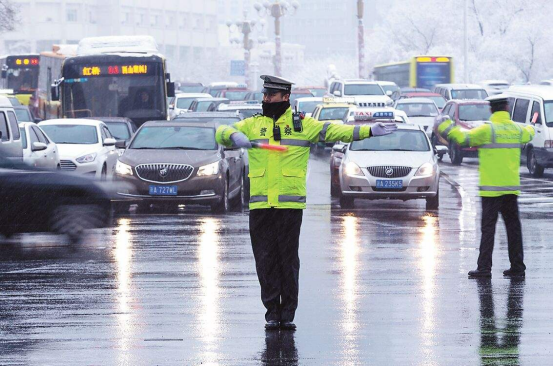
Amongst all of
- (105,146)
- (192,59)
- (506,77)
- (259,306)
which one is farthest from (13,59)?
(192,59)

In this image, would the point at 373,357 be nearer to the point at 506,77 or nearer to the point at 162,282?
the point at 162,282

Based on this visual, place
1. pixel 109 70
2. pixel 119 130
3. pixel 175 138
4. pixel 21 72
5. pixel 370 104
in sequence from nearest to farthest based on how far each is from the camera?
pixel 175 138, pixel 119 130, pixel 109 70, pixel 370 104, pixel 21 72

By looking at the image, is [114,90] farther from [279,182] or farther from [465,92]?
[279,182]

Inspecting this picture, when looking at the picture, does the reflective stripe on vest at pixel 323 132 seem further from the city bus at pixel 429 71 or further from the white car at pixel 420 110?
the city bus at pixel 429 71

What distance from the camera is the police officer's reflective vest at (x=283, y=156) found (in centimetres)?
923

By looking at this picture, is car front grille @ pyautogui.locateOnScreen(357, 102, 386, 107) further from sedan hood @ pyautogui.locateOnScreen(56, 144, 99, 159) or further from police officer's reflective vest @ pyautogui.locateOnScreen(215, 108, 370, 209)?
police officer's reflective vest @ pyautogui.locateOnScreen(215, 108, 370, 209)

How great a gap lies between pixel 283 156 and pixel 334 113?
29.7m

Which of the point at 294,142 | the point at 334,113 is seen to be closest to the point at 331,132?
the point at 294,142

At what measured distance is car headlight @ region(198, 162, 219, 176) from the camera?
19.8 m

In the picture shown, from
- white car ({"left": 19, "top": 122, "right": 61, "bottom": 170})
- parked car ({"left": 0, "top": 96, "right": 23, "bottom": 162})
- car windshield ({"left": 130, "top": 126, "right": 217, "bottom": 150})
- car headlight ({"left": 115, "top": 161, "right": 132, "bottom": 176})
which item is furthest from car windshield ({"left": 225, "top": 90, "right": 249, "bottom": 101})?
car headlight ({"left": 115, "top": 161, "right": 132, "bottom": 176})

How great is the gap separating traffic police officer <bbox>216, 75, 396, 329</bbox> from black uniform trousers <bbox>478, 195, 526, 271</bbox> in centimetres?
318

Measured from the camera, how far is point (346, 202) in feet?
68.4

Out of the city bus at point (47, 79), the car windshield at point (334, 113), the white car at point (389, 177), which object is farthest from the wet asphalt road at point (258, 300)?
the city bus at point (47, 79)

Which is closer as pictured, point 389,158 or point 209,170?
point 209,170
